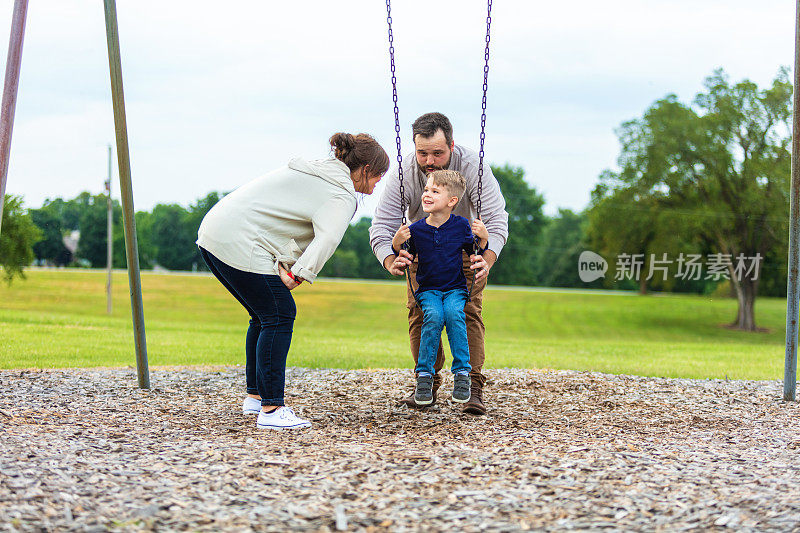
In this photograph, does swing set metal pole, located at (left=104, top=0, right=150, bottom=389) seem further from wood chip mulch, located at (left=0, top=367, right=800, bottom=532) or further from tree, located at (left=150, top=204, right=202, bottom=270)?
tree, located at (left=150, top=204, right=202, bottom=270)

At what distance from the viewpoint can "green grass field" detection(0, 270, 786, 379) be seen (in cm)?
1008

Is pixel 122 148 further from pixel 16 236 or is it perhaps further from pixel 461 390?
pixel 16 236

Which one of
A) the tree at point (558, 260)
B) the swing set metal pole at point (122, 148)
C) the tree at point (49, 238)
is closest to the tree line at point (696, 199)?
the tree at point (49, 238)

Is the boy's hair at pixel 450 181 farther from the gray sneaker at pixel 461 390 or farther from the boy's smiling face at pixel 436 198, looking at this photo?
the gray sneaker at pixel 461 390

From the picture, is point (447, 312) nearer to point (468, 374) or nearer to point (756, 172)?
point (468, 374)

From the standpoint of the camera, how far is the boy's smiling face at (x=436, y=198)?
4426 millimetres

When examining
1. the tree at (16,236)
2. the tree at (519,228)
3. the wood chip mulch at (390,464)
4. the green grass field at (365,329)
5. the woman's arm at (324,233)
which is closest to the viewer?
the wood chip mulch at (390,464)

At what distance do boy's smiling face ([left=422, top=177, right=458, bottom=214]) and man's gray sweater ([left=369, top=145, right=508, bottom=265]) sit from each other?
1.38ft

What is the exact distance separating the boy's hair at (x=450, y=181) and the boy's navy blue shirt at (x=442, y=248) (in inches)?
8.2

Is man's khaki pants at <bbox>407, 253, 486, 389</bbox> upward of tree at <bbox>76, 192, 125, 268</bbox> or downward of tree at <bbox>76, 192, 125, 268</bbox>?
downward

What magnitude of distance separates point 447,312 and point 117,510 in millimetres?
2256

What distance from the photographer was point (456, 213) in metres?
4.96

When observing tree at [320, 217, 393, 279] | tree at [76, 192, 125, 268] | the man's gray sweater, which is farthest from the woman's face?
tree at [320, 217, 393, 279]

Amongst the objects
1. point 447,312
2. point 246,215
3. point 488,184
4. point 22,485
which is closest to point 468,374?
point 447,312
